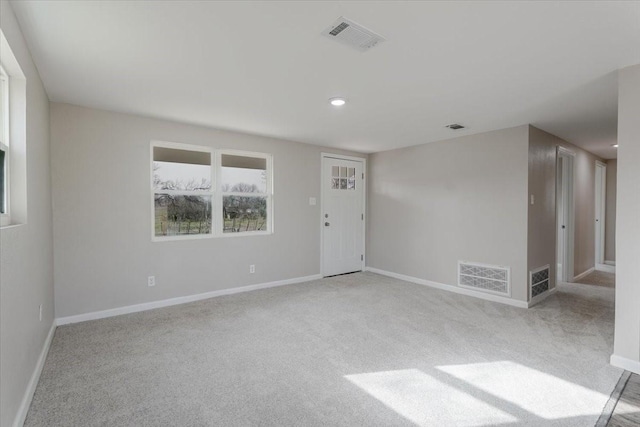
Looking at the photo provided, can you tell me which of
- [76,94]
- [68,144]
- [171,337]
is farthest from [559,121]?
[68,144]

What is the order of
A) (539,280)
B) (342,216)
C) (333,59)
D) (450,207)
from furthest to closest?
1. (342,216)
2. (450,207)
3. (539,280)
4. (333,59)

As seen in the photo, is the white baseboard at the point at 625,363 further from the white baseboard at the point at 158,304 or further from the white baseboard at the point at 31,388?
the white baseboard at the point at 31,388

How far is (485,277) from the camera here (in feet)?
14.2

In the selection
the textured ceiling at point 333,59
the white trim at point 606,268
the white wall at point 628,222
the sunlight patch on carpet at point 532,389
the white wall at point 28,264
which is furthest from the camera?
the white trim at point 606,268

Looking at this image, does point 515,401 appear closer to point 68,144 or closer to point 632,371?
point 632,371

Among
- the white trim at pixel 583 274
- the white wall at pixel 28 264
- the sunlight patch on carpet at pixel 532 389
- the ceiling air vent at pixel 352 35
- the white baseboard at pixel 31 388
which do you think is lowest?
the sunlight patch on carpet at pixel 532 389

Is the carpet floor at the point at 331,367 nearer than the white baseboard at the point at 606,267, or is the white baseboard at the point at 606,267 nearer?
the carpet floor at the point at 331,367

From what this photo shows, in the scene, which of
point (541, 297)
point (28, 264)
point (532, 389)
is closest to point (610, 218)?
point (541, 297)

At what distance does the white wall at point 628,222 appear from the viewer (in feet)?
7.72

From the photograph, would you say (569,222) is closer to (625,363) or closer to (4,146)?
(625,363)

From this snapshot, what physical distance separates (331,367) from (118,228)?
2.80 meters

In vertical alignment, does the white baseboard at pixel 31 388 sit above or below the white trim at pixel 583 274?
above

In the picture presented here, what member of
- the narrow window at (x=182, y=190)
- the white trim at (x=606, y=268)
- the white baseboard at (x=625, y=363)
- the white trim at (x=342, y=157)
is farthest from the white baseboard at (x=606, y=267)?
the narrow window at (x=182, y=190)

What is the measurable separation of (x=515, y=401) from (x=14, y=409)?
2.92 metres
